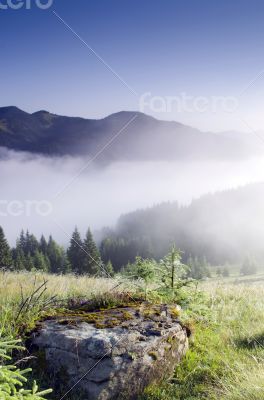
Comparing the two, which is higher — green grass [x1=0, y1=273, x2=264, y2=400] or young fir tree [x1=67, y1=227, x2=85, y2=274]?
young fir tree [x1=67, y1=227, x2=85, y2=274]

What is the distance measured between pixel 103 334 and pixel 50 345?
844mm

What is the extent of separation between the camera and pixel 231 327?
9.27 meters

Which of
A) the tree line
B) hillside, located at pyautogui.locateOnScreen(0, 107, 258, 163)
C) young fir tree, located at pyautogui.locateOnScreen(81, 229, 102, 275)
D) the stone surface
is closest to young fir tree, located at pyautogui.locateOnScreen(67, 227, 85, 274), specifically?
the tree line

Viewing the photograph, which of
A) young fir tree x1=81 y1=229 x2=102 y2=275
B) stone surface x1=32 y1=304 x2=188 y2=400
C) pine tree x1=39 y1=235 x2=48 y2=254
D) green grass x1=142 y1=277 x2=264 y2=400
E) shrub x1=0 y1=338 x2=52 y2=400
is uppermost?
pine tree x1=39 y1=235 x2=48 y2=254

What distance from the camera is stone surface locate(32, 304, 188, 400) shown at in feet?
21.1

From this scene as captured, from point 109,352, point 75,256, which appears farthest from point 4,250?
point 109,352

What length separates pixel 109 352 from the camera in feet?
21.4

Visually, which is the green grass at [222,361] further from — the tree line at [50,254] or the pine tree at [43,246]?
the pine tree at [43,246]

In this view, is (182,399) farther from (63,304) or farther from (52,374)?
(63,304)

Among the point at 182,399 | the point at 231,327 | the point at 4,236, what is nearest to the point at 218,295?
the point at 231,327

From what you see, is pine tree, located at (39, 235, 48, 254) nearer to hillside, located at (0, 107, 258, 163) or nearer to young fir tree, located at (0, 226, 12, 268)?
young fir tree, located at (0, 226, 12, 268)

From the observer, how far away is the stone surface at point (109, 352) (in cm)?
643

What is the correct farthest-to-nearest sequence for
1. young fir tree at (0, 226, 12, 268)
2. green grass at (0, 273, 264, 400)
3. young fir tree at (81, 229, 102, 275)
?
young fir tree at (0, 226, 12, 268) < young fir tree at (81, 229, 102, 275) < green grass at (0, 273, 264, 400)

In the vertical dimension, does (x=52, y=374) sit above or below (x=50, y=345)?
below
